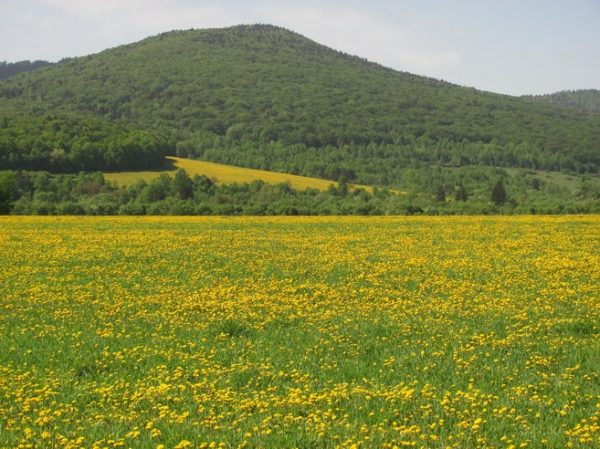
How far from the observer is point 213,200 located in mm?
70625

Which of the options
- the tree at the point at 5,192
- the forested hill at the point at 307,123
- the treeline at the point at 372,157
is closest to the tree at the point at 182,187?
the tree at the point at 5,192

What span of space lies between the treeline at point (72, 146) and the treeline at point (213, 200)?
5493 millimetres

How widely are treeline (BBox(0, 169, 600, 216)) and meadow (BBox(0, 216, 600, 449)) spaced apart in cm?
3857

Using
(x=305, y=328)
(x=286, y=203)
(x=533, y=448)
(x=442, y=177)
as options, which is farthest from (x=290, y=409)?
(x=442, y=177)

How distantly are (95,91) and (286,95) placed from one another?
54.4m

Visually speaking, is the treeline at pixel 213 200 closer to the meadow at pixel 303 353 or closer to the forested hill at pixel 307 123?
the forested hill at pixel 307 123

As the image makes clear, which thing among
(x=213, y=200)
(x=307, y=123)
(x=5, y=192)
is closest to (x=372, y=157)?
(x=307, y=123)

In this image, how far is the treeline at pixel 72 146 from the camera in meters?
82.2

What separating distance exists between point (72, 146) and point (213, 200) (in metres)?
28.9

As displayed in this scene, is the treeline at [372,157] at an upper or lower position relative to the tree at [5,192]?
upper

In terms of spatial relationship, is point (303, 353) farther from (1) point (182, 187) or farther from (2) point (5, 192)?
(1) point (182, 187)

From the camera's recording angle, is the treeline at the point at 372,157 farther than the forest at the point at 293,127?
Yes

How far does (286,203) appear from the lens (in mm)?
61406

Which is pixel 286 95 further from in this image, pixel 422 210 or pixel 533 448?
pixel 533 448
